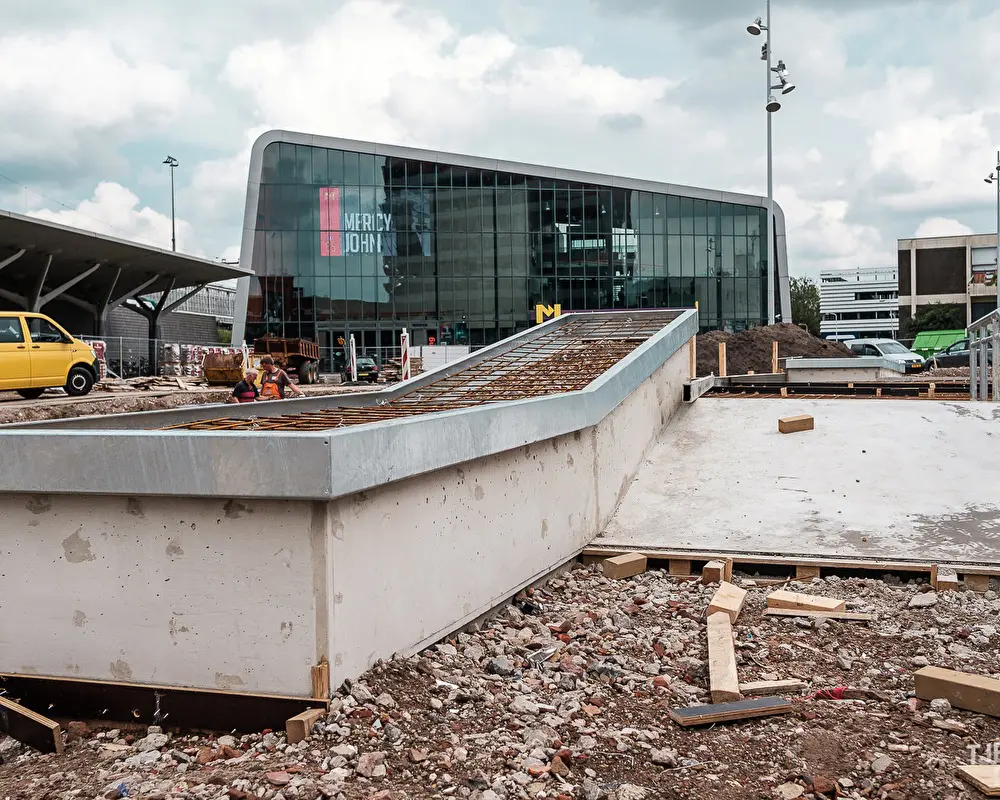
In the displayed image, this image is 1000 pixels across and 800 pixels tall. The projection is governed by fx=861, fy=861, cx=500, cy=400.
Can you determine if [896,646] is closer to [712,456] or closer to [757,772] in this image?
[757,772]

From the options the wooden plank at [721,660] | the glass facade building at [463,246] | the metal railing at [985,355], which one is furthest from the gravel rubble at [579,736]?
the glass facade building at [463,246]

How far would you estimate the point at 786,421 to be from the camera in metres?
10.2

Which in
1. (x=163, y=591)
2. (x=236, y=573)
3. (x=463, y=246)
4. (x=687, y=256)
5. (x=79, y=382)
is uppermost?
(x=463, y=246)

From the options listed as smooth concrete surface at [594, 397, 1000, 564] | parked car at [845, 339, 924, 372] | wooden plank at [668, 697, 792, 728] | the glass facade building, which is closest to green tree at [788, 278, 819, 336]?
the glass facade building

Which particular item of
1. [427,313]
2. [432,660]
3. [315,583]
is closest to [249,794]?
[315,583]

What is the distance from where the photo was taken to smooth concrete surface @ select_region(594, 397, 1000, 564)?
7410 millimetres

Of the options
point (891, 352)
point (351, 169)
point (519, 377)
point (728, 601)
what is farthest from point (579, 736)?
point (351, 169)

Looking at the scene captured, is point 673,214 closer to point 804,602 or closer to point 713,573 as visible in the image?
point 713,573

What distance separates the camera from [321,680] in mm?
4281

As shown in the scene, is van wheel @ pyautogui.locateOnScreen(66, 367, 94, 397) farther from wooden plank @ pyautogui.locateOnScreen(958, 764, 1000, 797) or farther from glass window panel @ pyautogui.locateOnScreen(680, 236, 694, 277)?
glass window panel @ pyautogui.locateOnScreen(680, 236, 694, 277)

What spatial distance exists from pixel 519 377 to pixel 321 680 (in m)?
6.78

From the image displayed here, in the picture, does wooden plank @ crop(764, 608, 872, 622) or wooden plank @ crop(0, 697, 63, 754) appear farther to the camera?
wooden plank @ crop(764, 608, 872, 622)

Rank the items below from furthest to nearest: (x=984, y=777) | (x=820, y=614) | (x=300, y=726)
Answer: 1. (x=820, y=614)
2. (x=300, y=726)
3. (x=984, y=777)

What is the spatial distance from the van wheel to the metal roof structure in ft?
22.5
